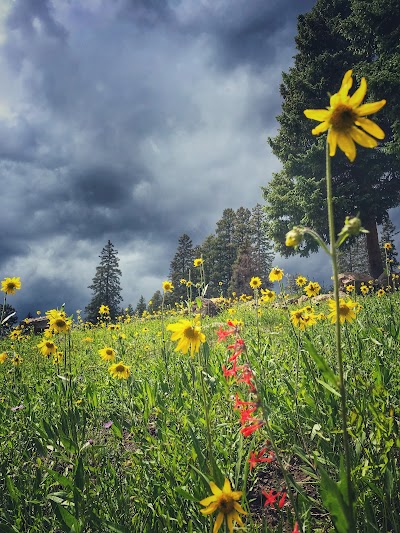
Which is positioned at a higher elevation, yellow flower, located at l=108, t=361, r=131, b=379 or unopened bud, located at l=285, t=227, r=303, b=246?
unopened bud, located at l=285, t=227, r=303, b=246

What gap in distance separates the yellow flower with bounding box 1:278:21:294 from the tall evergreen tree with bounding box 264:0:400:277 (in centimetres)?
1490

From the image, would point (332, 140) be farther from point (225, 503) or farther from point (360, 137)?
point (225, 503)

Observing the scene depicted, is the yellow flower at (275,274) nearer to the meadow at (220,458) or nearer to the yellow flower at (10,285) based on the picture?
the meadow at (220,458)

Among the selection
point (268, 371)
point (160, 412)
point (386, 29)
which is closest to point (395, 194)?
point (386, 29)

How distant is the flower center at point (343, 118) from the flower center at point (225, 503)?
122 centimetres

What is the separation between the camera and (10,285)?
4.62m

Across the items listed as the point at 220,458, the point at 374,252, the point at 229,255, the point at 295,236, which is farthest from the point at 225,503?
the point at 229,255

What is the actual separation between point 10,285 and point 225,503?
Result: 4607mm

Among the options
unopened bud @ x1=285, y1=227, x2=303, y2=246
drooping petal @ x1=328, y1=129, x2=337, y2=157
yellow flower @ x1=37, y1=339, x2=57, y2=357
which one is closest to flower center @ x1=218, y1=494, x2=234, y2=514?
unopened bud @ x1=285, y1=227, x2=303, y2=246

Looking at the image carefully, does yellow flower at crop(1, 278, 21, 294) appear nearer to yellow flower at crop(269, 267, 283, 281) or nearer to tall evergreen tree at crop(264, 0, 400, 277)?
yellow flower at crop(269, 267, 283, 281)

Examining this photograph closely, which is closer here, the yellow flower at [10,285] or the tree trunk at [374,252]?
the yellow flower at [10,285]

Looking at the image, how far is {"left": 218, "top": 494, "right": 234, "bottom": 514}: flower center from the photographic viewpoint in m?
0.99

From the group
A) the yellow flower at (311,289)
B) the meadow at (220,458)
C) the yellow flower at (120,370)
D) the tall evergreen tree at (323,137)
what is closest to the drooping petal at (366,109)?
the meadow at (220,458)

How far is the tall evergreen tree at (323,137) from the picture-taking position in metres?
15.3
